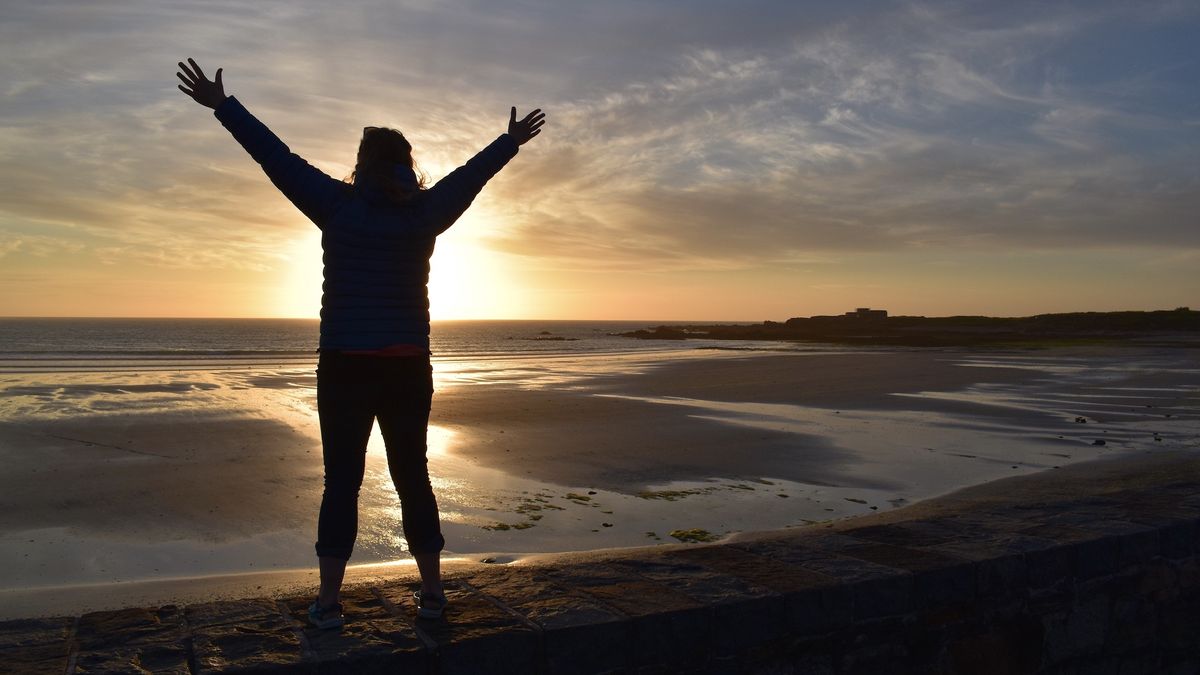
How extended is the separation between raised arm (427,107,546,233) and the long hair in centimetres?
9

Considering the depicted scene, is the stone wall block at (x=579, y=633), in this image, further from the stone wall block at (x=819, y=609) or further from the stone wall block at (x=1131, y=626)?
the stone wall block at (x=1131, y=626)

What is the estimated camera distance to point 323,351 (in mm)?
2885

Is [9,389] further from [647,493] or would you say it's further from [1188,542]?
[1188,542]

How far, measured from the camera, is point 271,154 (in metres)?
2.82

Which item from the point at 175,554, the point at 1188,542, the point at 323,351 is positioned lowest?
the point at 175,554

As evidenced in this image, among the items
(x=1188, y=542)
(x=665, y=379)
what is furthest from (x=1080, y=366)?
(x=1188, y=542)

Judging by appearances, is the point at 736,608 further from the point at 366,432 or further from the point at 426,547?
the point at 366,432

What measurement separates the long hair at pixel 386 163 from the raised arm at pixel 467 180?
0.09 metres

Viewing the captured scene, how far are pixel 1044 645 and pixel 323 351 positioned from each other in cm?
318

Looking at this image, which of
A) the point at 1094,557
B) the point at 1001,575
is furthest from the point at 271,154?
the point at 1094,557

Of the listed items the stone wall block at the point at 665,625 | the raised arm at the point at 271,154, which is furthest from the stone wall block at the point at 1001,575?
the raised arm at the point at 271,154

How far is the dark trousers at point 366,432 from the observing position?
2.84 m

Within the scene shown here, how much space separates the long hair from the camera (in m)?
2.86

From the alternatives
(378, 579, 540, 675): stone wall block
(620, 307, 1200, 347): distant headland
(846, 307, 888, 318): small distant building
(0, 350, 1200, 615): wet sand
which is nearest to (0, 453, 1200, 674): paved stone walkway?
(378, 579, 540, 675): stone wall block
